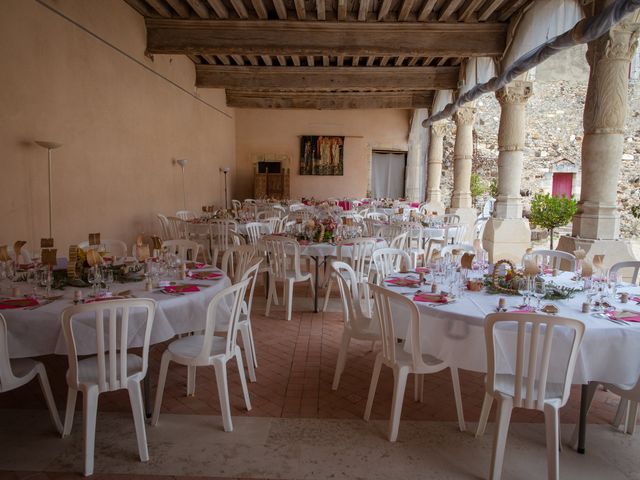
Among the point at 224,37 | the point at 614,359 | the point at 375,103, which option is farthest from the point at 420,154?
the point at 614,359

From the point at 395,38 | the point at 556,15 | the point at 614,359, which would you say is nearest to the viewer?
the point at 614,359

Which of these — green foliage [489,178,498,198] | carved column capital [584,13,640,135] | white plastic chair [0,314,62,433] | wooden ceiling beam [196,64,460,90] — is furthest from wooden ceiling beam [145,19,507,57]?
green foliage [489,178,498,198]

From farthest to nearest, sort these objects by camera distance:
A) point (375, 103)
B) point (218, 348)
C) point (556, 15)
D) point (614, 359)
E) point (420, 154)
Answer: point (420, 154)
point (375, 103)
point (556, 15)
point (218, 348)
point (614, 359)

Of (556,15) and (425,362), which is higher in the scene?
(556,15)

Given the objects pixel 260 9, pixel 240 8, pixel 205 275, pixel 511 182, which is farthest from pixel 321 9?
pixel 205 275

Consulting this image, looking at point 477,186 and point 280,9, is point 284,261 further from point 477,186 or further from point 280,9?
point 477,186

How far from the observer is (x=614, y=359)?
226 cm

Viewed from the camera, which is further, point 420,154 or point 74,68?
point 420,154

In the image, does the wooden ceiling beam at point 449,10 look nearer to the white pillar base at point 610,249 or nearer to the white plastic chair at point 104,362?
the white pillar base at point 610,249

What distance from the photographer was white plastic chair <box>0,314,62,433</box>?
7.33 feet

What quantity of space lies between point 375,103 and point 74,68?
9.58m

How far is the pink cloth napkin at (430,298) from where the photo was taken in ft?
8.75

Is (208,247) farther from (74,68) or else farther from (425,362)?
(425,362)

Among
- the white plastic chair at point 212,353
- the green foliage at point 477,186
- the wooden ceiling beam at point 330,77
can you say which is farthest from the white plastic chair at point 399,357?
the green foliage at point 477,186
